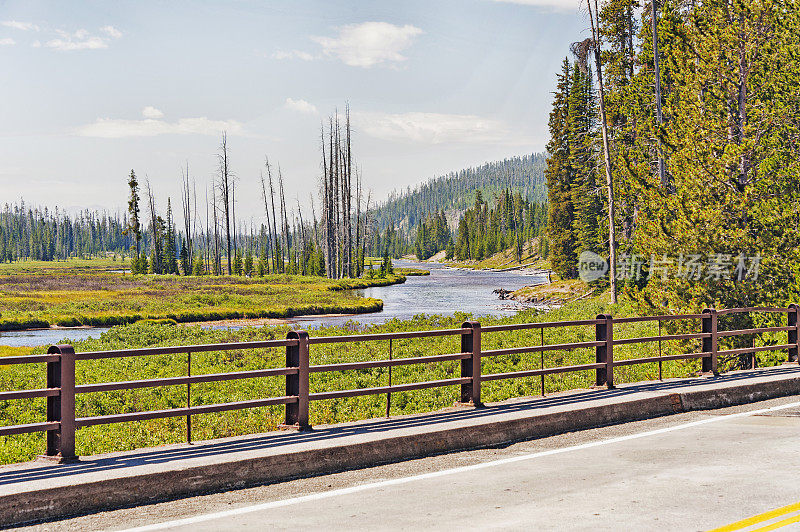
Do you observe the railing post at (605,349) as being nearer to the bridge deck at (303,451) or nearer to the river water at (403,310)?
the bridge deck at (303,451)

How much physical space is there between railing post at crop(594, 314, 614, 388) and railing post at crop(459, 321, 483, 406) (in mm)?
2602

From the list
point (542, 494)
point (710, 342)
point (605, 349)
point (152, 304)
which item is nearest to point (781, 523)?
point (542, 494)

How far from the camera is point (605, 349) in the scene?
13180 mm

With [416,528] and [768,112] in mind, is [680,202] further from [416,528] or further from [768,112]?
[416,528]

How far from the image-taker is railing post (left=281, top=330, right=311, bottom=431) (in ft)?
30.7

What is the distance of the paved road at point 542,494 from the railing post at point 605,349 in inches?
110

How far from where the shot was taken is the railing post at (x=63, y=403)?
7.76m

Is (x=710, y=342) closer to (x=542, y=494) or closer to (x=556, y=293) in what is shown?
(x=542, y=494)

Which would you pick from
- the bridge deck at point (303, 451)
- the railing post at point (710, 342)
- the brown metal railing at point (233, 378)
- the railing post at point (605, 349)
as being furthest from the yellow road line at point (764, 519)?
the railing post at point (710, 342)

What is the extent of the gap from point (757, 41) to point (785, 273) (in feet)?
21.7

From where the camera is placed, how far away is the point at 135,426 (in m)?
18.1

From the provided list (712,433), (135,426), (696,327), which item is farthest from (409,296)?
(712,433)

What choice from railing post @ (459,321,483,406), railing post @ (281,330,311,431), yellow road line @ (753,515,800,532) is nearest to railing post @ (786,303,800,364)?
railing post @ (459,321,483,406)

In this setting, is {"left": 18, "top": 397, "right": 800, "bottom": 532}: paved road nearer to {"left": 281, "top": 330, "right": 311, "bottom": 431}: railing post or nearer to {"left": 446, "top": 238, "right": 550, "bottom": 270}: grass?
{"left": 281, "top": 330, "right": 311, "bottom": 431}: railing post
